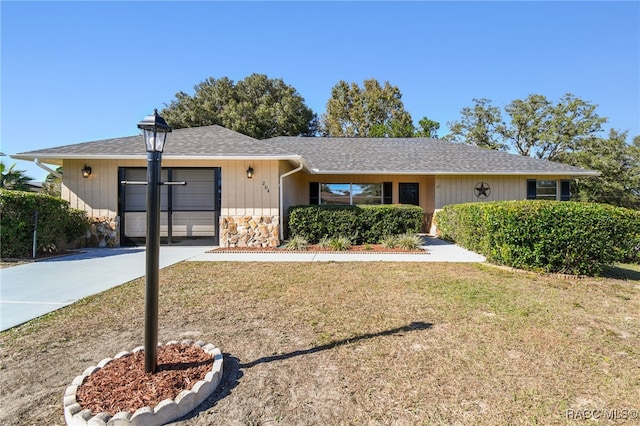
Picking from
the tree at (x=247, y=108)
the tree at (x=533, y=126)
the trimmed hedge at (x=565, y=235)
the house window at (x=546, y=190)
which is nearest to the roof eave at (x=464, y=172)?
the house window at (x=546, y=190)

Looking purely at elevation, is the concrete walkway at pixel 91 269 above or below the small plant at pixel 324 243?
below

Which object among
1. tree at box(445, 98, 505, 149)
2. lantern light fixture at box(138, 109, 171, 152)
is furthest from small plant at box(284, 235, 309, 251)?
tree at box(445, 98, 505, 149)

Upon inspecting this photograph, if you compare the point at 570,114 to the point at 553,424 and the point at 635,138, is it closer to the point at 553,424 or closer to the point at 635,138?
the point at 635,138

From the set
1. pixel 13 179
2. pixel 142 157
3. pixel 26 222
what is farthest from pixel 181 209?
pixel 13 179

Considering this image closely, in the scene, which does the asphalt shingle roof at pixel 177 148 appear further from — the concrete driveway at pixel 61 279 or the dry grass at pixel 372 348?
the dry grass at pixel 372 348

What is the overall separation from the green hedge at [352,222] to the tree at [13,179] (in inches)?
512

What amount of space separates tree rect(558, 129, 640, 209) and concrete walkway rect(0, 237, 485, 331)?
15.8 metres

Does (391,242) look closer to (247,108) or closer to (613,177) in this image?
(613,177)

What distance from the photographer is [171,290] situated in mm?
4891

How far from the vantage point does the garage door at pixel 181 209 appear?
9.53 meters

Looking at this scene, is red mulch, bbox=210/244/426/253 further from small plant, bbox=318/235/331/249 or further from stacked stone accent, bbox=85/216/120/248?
stacked stone accent, bbox=85/216/120/248

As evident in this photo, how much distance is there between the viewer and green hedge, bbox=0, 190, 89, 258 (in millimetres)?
6941

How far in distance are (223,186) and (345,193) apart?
6.04 metres

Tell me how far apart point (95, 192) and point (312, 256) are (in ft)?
23.5
